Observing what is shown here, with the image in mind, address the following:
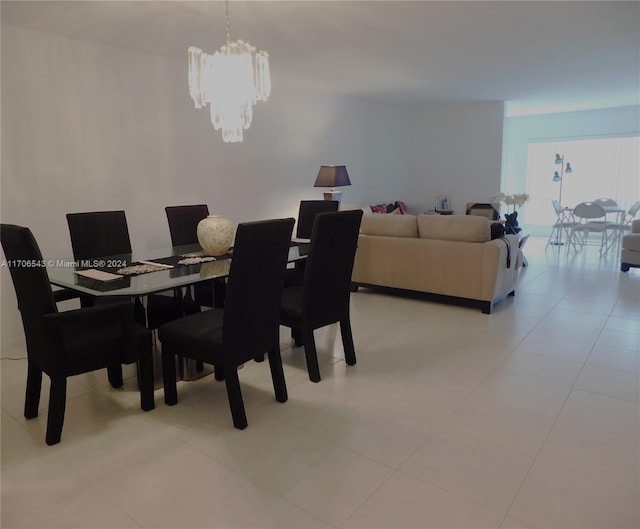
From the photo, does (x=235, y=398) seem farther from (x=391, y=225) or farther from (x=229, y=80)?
(x=391, y=225)

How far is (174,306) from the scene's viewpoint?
10.0 ft

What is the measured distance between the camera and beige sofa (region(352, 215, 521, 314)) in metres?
4.00

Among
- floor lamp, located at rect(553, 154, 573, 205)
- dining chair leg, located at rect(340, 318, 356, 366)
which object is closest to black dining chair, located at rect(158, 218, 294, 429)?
dining chair leg, located at rect(340, 318, 356, 366)

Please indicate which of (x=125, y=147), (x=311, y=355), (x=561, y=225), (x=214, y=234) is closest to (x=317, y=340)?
(x=311, y=355)

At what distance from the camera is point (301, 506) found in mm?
1691

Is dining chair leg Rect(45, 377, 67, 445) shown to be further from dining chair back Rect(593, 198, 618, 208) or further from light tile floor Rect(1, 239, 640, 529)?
dining chair back Rect(593, 198, 618, 208)

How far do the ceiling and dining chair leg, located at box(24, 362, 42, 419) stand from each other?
2.36 m

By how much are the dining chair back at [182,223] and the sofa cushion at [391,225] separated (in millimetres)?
1672

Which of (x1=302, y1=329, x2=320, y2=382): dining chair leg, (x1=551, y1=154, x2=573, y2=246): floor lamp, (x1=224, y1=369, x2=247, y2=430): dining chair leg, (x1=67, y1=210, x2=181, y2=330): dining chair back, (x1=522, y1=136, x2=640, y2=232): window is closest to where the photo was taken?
(x1=224, y1=369, x2=247, y2=430): dining chair leg

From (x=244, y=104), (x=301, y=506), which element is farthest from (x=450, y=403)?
(x=244, y=104)

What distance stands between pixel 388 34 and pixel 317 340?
2.58m

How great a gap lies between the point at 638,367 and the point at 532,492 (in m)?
1.65

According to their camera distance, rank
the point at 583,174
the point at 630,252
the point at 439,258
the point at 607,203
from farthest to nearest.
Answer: the point at 583,174 < the point at 607,203 < the point at 630,252 < the point at 439,258

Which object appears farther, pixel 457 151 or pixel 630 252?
pixel 457 151
